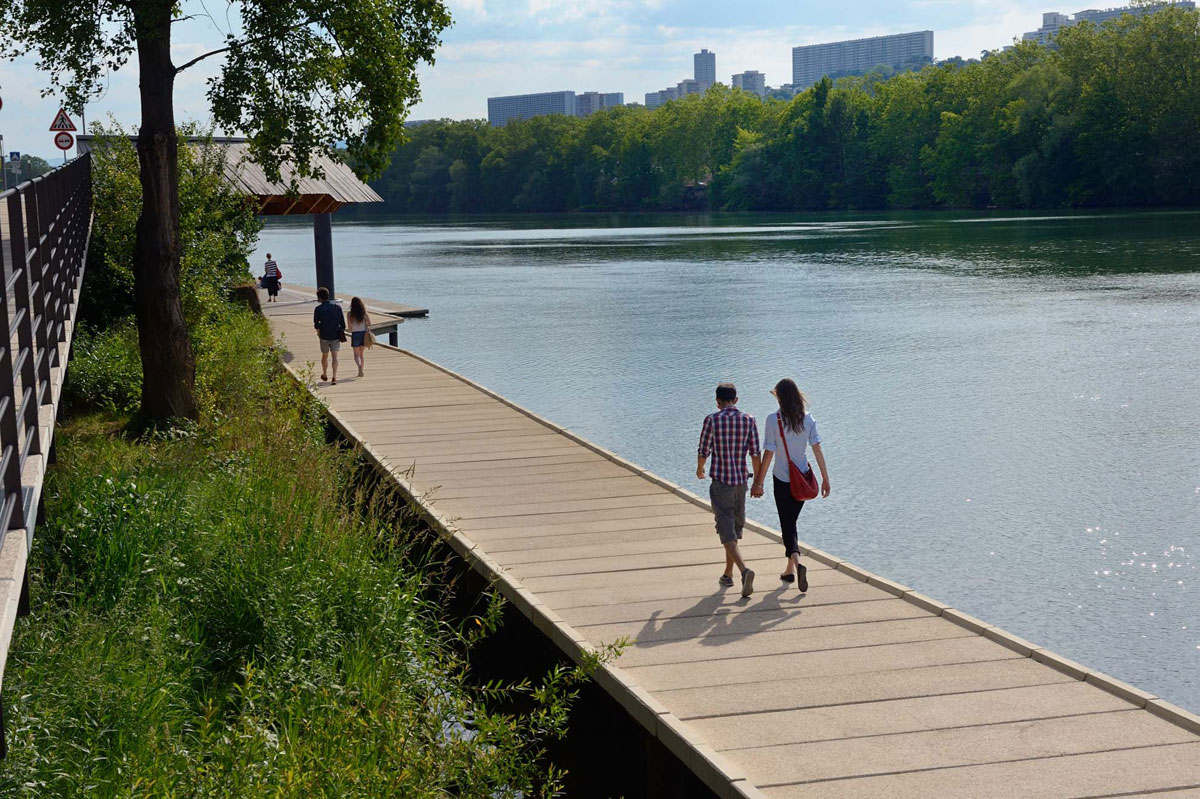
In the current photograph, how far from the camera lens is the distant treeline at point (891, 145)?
97.2 m

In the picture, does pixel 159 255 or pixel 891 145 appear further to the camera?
pixel 891 145

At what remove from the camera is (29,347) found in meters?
6.07

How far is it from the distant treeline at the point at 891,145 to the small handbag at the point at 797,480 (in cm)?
7378

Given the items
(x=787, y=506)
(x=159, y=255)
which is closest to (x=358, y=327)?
(x=159, y=255)

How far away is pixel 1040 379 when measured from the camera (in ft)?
82.2

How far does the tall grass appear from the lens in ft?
18.3

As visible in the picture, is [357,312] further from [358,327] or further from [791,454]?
[791,454]

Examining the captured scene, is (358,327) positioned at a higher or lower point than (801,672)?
higher

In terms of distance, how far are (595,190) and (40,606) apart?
154 metres

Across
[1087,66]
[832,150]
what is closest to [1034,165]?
[1087,66]

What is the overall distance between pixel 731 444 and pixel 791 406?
47 cm

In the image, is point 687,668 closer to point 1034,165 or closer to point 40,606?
point 40,606

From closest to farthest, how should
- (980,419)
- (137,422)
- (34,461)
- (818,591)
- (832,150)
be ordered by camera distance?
1. (34,461)
2. (818,591)
3. (137,422)
4. (980,419)
5. (832,150)

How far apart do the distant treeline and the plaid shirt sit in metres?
73.7
